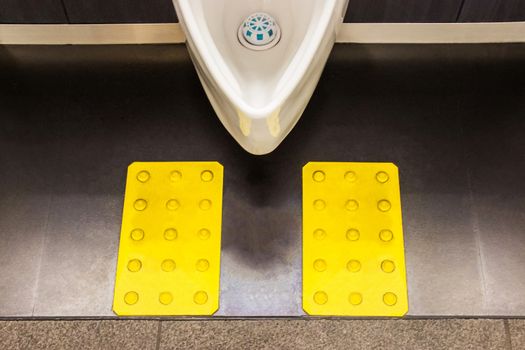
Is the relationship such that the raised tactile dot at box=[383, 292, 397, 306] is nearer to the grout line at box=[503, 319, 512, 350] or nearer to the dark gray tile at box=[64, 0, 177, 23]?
the grout line at box=[503, 319, 512, 350]

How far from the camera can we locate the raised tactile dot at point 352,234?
1.58 meters

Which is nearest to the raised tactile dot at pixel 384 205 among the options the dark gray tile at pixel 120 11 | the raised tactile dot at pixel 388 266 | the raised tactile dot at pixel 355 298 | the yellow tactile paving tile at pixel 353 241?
the yellow tactile paving tile at pixel 353 241

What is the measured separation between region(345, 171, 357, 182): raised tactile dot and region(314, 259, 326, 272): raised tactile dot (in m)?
0.25

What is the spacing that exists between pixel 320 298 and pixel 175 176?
20.7 inches

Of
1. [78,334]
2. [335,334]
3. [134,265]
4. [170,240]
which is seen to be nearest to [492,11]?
[335,334]

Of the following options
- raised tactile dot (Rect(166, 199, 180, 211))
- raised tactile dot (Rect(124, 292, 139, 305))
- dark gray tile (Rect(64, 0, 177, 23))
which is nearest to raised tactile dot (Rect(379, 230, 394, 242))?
raised tactile dot (Rect(166, 199, 180, 211))

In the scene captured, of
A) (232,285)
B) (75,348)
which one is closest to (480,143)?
(232,285)

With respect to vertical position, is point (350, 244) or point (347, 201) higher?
point (347, 201)

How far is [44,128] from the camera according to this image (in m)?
1.74

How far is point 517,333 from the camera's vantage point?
58.6 inches

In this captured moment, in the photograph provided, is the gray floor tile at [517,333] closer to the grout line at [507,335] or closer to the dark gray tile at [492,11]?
the grout line at [507,335]

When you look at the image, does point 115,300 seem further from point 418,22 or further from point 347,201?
point 418,22

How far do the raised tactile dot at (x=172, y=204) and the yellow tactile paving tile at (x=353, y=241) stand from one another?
350 millimetres

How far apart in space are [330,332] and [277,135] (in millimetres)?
583
